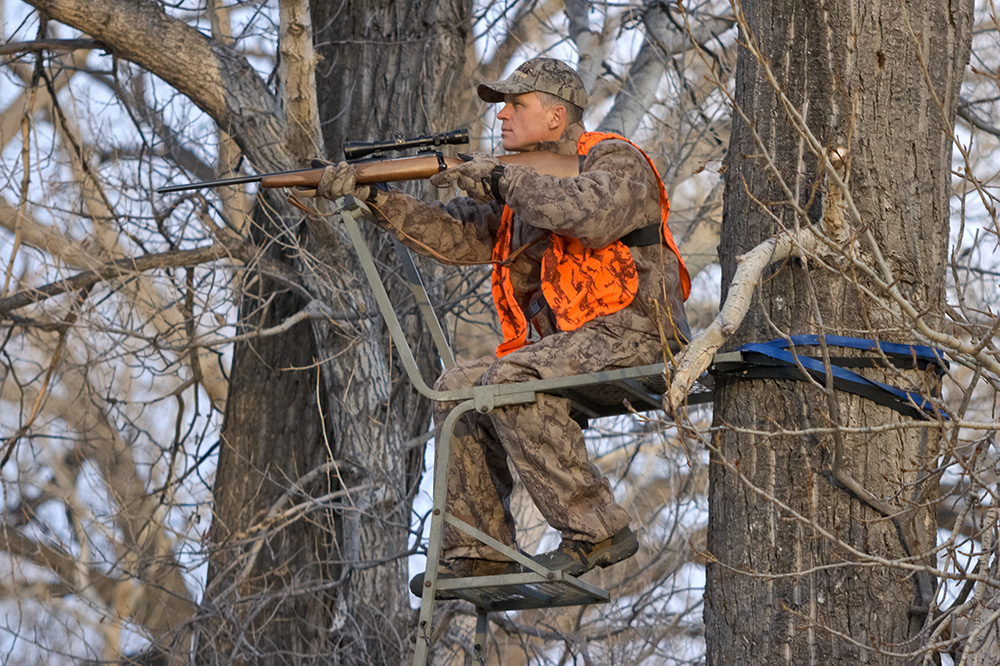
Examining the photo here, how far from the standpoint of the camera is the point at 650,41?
29.5 ft

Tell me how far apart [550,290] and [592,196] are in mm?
411

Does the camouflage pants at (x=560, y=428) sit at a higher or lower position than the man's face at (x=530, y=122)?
lower

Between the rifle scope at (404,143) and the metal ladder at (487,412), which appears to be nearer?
the metal ladder at (487,412)

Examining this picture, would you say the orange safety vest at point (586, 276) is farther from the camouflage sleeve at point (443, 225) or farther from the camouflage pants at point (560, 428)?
the camouflage sleeve at point (443, 225)

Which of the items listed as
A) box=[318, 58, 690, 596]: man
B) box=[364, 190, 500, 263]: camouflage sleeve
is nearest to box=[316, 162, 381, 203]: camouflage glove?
box=[318, 58, 690, 596]: man

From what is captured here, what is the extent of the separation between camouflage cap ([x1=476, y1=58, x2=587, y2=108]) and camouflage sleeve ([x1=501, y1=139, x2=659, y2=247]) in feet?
1.19

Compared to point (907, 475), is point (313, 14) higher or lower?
higher

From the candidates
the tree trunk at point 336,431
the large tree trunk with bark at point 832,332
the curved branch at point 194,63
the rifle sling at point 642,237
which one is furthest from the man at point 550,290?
the curved branch at point 194,63

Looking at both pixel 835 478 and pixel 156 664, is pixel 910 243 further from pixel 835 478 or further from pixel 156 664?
pixel 156 664

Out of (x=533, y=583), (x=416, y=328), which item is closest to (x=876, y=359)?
(x=533, y=583)

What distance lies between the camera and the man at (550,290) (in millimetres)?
3902

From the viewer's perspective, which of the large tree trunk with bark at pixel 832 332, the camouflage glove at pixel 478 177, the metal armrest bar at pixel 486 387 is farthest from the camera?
the camouflage glove at pixel 478 177

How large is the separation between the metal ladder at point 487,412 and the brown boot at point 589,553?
0.07m

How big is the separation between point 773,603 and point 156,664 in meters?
5.64
